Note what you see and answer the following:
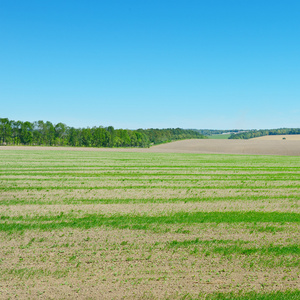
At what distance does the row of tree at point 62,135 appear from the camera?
12244 centimetres

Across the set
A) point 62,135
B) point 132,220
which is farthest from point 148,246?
point 62,135

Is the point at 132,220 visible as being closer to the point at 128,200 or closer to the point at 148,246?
the point at 148,246

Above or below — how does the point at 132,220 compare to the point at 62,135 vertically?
below

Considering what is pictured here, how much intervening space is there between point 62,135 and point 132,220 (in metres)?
130

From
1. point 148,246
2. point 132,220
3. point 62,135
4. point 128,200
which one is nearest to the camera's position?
point 148,246

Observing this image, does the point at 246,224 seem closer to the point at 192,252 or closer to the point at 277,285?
the point at 192,252

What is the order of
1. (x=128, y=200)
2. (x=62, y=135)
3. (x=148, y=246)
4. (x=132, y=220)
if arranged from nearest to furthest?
(x=148, y=246)
(x=132, y=220)
(x=128, y=200)
(x=62, y=135)

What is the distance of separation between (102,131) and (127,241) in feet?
409

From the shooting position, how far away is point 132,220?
1105 cm

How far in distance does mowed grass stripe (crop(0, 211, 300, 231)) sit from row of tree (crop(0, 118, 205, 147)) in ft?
391

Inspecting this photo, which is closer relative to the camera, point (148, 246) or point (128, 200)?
point (148, 246)

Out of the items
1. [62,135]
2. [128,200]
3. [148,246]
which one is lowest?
[148,246]

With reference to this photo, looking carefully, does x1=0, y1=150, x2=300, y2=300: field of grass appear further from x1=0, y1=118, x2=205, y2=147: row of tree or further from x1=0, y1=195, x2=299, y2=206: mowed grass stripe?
x1=0, y1=118, x2=205, y2=147: row of tree

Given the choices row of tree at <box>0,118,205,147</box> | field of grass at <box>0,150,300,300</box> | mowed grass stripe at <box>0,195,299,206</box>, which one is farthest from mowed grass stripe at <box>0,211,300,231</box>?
row of tree at <box>0,118,205,147</box>
